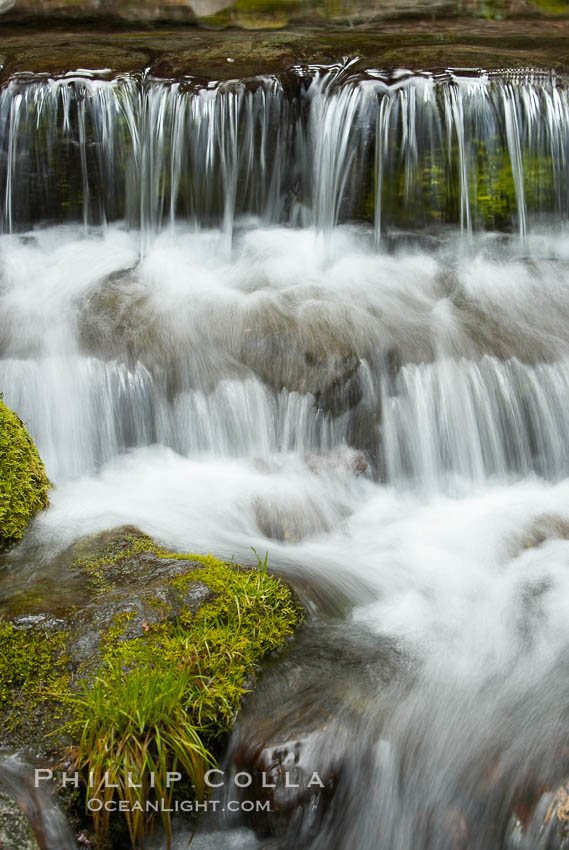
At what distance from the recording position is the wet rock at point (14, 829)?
2.42m

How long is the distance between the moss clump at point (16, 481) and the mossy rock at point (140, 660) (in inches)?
15.2

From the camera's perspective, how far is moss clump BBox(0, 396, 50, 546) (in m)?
4.12

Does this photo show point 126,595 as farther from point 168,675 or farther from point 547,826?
point 547,826

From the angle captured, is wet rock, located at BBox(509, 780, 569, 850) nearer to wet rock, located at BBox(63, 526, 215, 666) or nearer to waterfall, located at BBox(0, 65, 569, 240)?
wet rock, located at BBox(63, 526, 215, 666)

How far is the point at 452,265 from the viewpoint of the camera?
724cm

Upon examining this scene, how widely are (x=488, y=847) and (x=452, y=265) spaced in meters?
5.48

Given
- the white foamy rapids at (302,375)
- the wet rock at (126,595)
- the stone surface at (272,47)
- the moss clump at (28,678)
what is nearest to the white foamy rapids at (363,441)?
the white foamy rapids at (302,375)

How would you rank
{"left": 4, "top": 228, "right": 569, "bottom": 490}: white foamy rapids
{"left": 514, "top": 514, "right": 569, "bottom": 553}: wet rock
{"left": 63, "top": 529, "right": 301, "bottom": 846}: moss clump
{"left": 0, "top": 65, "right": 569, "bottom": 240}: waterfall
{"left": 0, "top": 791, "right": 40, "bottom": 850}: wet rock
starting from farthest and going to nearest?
{"left": 0, "top": 65, "right": 569, "bottom": 240}: waterfall
{"left": 4, "top": 228, "right": 569, "bottom": 490}: white foamy rapids
{"left": 514, "top": 514, "right": 569, "bottom": 553}: wet rock
{"left": 63, "top": 529, "right": 301, "bottom": 846}: moss clump
{"left": 0, "top": 791, "right": 40, "bottom": 850}: wet rock

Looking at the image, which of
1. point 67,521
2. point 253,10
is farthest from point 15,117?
point 67,521

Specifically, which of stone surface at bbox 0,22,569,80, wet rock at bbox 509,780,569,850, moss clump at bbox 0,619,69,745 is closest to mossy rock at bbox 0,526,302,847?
moss clump at bbox 0,619,69,745

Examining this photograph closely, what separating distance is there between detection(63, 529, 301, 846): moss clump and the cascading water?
23 centimetres

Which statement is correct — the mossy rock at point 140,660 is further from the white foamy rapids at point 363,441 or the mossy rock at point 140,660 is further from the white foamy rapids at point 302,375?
the white foamy rapids at point 302,375

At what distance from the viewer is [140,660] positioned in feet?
10.2

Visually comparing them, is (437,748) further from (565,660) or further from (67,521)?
(67,521)
